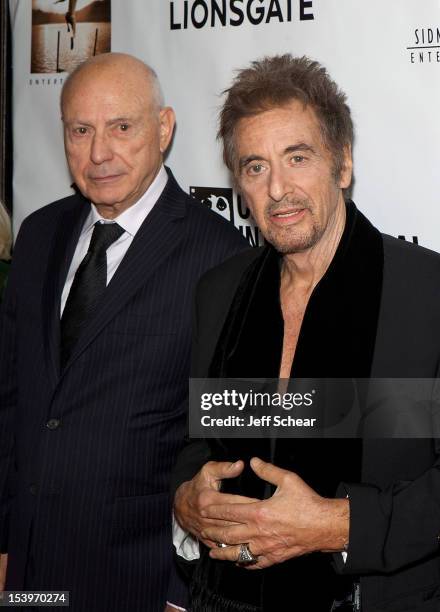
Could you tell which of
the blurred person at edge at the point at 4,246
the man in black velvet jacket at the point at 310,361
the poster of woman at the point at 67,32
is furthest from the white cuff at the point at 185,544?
the poster of woman at the point at 67,32

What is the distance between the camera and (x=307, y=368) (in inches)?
71.5

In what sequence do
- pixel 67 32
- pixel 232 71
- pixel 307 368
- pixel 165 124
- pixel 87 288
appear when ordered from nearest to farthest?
pixel 307 368, pixel 87 288, pixel 165 124, pixel 232 71, pixel 67 32

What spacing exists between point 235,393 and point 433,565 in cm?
56

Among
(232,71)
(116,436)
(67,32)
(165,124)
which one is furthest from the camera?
(67,32)

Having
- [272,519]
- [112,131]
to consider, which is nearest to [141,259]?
[112,131]

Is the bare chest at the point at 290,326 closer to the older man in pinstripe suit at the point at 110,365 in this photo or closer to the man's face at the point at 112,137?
the older man in pinstripe suit at the point at 110,365

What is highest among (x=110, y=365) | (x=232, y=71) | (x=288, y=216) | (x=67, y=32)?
(x=67, y=32)

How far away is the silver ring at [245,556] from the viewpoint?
1.73 m

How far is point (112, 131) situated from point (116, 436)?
2.84ft

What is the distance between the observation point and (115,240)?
2375mm

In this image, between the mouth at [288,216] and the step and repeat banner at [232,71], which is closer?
the mouth at [288,216]

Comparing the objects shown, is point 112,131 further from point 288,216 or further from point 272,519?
point 272,519

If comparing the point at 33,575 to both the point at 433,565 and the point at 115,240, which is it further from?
the point at 433,565

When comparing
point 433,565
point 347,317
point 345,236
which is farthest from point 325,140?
point 433,565
